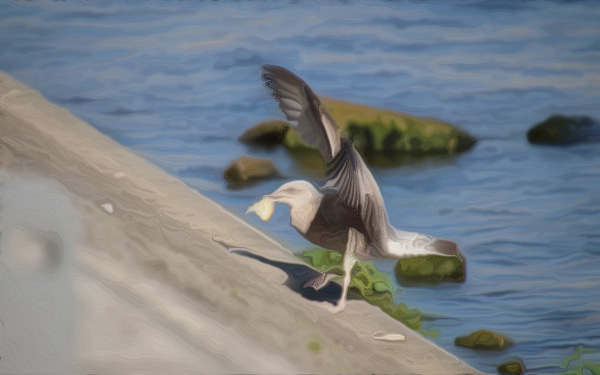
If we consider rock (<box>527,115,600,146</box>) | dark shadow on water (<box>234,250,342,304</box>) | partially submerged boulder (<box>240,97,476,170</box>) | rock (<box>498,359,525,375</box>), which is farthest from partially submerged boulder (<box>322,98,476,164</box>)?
rock (<box>498,359,525,375</box>)

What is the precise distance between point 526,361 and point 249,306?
45cm

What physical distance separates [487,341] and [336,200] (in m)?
0.34

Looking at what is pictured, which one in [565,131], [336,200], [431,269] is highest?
[565,131]

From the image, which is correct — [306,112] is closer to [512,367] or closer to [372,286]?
[372,286]

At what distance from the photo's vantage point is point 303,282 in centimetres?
118

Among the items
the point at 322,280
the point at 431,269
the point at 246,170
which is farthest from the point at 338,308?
the point at 246,170

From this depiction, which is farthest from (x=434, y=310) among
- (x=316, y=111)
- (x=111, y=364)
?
(x=111, y=364)

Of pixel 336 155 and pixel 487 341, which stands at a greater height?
pixel 336 155

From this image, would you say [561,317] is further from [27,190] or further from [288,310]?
[27,190]

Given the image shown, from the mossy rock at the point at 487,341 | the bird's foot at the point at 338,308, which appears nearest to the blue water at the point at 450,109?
the mossy rock at the point at 487,341

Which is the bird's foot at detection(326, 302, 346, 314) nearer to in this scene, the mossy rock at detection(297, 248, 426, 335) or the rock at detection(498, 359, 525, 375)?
the mossy rock at detection(297, 248, 426, 335)

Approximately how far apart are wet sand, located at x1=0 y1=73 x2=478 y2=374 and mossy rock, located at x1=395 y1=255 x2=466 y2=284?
8 centimetres

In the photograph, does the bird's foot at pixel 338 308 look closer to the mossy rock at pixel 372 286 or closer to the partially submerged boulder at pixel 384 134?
the mossy rock at pixel 372 286

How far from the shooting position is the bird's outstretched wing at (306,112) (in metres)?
1.06
